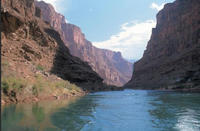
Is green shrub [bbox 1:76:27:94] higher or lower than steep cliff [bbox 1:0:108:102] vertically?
lower

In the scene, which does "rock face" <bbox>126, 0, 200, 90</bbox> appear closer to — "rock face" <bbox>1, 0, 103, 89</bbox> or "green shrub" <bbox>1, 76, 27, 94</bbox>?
"rock face" <bbox>1, 0, 103, 89</bbox>

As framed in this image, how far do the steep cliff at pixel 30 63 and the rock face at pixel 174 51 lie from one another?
22872 mm

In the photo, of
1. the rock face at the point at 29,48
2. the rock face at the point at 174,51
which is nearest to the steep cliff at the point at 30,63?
the rock face at the point at 29,48

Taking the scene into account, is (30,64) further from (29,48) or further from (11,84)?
(11,84)

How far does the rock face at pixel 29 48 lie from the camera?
23.8 m

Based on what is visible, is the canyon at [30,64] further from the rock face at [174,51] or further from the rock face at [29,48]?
the rock face at [174,51]

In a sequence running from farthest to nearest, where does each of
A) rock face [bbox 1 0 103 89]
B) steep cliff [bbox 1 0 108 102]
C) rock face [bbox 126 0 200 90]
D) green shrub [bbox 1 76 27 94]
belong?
rock face [bbox 126 0 200 90], rock face [bbox 1 0 103 89], steep cliff [bbox 1 0 108 102], green shrub [bbox 1 76 27 94]

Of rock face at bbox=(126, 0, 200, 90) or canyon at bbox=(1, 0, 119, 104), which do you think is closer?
canyon at bbox=(1, 0, 119, 104)

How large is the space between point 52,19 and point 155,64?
292 ft

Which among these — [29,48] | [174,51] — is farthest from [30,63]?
[174,51]

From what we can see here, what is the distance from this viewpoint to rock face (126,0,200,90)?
56.0m

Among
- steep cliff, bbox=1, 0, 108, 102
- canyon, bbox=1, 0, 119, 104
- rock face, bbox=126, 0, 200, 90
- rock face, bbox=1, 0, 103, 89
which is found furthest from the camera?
rock face, bbox=126, 0, 200, 90

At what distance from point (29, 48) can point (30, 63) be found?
491 cm

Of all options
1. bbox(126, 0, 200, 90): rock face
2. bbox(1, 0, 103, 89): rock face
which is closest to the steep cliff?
bbox(1, 0, 103, 89): rock face
